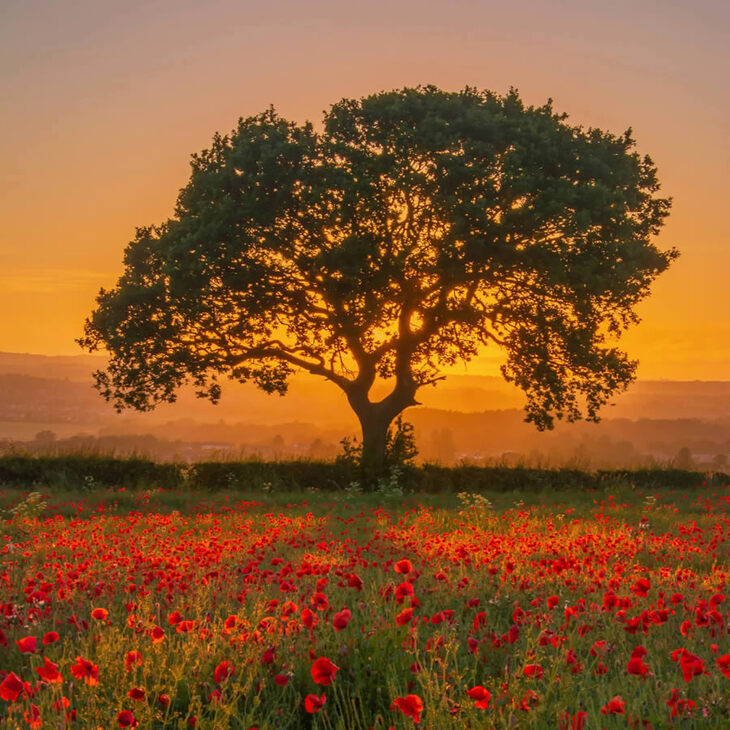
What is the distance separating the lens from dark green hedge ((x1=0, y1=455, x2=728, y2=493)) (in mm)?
24969

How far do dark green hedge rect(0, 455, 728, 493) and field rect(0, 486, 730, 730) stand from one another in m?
8.91

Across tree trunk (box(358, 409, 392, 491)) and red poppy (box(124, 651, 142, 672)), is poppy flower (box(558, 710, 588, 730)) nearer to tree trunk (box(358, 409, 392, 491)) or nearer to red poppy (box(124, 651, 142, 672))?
red poppy (box(124, 651, 142, 672))

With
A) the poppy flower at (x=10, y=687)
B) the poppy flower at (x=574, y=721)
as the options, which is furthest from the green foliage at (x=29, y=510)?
the poppy flower at (x=574, y=721)

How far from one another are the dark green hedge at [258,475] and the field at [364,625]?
8906mm

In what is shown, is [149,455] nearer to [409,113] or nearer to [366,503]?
[366,503]

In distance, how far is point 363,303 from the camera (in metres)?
25.3

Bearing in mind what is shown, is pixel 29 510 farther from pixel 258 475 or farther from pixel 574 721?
pixel 574 721

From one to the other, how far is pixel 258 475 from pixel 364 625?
63.7 ft

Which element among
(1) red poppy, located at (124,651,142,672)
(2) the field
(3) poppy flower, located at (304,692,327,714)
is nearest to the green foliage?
(2) the field

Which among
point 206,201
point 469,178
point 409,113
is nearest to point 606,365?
point 469,178

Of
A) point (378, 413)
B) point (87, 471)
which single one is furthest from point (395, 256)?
point (87, 471)

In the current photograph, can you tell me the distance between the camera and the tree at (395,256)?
2366cm

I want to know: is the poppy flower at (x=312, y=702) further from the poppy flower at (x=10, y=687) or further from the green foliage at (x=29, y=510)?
the green foliage at (x=29, y=510)

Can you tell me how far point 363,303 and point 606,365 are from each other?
8104 millimetres
